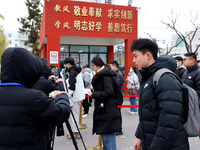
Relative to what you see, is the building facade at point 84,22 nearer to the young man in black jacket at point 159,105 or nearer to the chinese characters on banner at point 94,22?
the chinese characters on banner at point 94,22

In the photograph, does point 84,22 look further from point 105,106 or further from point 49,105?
point 49,105

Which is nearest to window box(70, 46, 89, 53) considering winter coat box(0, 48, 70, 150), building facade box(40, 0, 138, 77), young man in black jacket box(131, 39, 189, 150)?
building facade box(40, 0, 138, 77)

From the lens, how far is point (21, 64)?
1.63m

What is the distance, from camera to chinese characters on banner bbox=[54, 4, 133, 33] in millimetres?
11031

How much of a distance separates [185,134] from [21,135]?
1525mm

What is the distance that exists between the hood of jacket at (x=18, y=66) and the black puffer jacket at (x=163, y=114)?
1.17m

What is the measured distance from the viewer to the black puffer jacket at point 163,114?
1667 mm

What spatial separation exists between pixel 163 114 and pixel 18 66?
4.57 ft

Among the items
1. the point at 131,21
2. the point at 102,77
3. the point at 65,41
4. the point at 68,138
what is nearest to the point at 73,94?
the point at 68,138

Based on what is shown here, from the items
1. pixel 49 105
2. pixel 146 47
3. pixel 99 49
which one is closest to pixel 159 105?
pixel 146 47

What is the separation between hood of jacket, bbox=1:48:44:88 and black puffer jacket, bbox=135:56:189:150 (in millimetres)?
1174

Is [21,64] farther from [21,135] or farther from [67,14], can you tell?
[67,14]

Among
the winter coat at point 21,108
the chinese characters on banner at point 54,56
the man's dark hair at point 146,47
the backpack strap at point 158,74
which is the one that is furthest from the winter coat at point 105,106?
the chinese characters on banner at point 54,56

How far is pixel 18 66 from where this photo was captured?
1.62m
